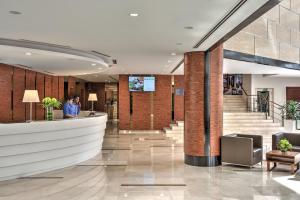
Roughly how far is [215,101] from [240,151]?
137 centimetres

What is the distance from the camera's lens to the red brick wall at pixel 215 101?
7641mm

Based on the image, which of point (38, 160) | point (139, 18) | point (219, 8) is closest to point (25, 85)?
point (38, 160)

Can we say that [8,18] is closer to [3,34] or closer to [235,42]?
[3,34]

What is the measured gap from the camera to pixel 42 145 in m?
6.72

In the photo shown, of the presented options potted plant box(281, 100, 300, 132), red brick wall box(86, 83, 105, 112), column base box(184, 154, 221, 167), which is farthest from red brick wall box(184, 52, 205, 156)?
red brick wall box(86, 83, 105, 112)

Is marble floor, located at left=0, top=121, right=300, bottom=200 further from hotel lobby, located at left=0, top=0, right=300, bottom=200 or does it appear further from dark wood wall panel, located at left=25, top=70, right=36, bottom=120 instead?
dark wood wall panel, located at left=25, top=70, right=36, bottom=120

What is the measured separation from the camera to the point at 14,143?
6.11 meters

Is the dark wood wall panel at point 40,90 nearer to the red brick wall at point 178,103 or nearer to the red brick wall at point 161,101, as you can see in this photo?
the red brick wall at point 161,101

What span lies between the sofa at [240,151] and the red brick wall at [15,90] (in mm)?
7134

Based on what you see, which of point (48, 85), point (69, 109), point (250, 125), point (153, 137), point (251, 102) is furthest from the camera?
point (251, 102)

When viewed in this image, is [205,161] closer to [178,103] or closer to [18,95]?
[18,95]

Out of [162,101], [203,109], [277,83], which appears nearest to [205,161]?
[203,109]

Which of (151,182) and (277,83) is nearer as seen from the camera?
(151,182)

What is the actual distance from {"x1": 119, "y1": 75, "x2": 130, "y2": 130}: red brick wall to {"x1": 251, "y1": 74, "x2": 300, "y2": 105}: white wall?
6623 millimetres
